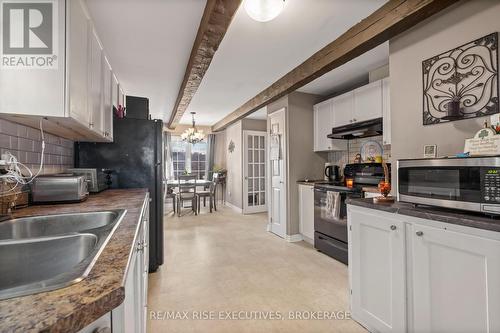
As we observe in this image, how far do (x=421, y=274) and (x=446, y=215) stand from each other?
368mm

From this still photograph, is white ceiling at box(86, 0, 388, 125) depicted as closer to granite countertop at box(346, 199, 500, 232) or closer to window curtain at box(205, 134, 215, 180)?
granite countertop at box(346, 199, 500, 232)

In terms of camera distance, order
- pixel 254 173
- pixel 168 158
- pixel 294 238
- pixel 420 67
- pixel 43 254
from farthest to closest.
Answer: pixel 168 158
pixel 254 173
pixel 294 238
pixel 420 67
pixel 43 254

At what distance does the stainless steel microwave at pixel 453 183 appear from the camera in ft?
3.67

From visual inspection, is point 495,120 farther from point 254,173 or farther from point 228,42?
point 254,173

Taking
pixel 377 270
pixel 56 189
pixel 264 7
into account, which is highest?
pixel 264 7

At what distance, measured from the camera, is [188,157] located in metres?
7.22

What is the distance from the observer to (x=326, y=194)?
3.02m

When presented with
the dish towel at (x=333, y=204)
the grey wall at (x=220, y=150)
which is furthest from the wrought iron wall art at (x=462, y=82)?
the grey wall at (x=220, y=150)

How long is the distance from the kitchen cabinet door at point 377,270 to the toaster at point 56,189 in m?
1.98

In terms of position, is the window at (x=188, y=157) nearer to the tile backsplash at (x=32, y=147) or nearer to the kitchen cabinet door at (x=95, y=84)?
the tile backsplash at (x=32, y=147)

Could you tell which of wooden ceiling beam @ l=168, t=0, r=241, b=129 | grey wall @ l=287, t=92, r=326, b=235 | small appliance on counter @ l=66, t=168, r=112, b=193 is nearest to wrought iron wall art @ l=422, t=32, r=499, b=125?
wooden ceiling beam @ l=168, t=0, r=241, b=129

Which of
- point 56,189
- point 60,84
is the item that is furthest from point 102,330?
point 56,189

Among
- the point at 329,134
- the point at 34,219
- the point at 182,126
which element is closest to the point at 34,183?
the point at 34,219

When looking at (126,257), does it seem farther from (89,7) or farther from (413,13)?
(413,13)
